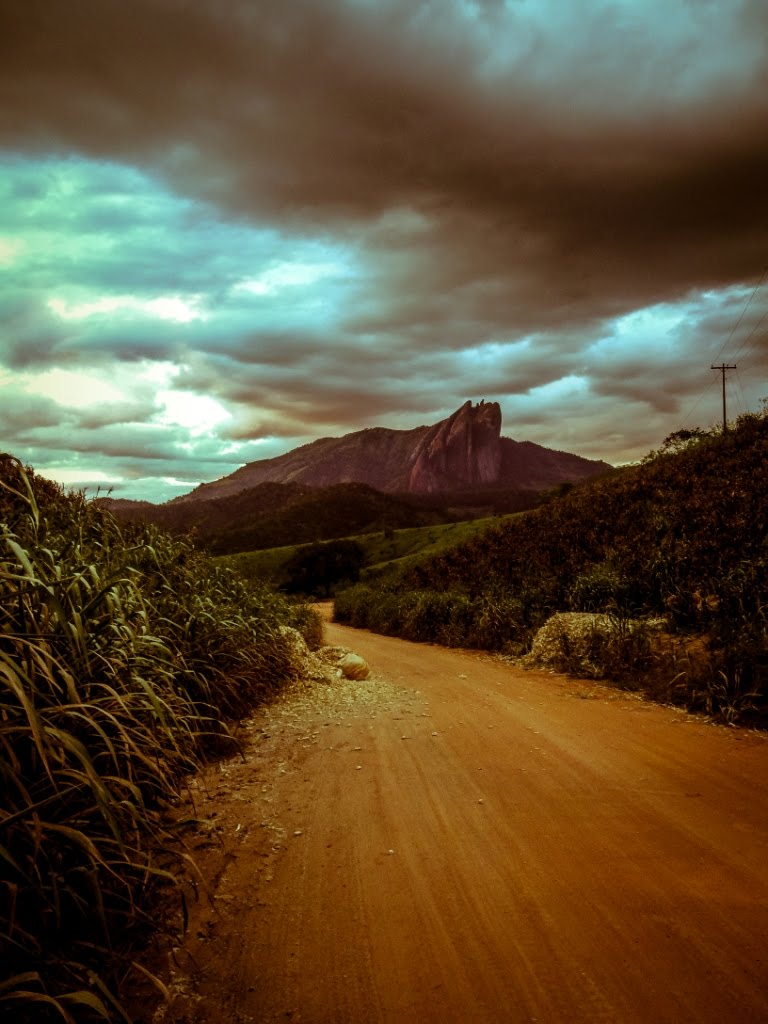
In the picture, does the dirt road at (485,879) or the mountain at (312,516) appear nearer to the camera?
the dirt road at (485,879)

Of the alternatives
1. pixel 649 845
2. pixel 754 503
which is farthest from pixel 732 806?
pixel 754 503

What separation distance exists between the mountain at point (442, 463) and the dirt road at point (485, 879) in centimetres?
12817

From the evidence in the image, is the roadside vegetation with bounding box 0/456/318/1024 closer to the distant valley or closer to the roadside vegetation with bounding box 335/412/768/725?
the roadside vegetation with bounding box 335/412/768/725

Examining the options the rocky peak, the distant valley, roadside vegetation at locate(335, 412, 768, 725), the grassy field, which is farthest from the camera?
the rocky peak

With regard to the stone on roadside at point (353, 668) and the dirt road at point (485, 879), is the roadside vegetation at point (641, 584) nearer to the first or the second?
the dirt road at point (485, 879)

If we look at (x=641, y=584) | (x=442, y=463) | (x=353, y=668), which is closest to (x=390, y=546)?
(x=641, y=584)

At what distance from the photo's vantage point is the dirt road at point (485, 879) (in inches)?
Answer: 84.5

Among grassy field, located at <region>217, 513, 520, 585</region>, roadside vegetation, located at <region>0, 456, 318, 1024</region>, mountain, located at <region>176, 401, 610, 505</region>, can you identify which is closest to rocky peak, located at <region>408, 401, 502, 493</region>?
mountain, located at <region>176, 401, 610, 505</region>

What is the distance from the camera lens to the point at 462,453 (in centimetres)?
15700

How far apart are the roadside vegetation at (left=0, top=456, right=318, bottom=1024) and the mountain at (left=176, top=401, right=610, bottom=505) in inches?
5024

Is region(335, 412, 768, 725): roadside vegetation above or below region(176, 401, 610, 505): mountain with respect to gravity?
below

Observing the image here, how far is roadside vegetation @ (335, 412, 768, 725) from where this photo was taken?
661 cm

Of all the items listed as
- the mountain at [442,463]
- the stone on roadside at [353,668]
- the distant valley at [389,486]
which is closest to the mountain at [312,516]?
the distant valley at [389,486]

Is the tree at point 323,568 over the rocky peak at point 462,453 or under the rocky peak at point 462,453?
under
